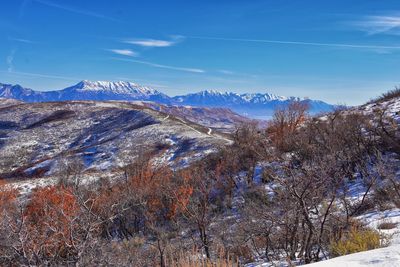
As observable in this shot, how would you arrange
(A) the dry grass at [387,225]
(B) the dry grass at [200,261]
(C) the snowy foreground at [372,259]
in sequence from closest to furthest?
(C) the snowy foreground at [372,259] → (B) the dry grass at [200,261] → (A) the dry grass at [387,225]

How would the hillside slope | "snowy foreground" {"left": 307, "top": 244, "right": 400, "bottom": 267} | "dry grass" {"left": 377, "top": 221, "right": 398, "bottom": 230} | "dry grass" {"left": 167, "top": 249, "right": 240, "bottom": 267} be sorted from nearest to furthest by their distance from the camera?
"snowy foreground" {"left": 307, "top": 244, "right": 400, "bottom": 267} → "dry grass" {"left": 167, "top": 249, "right": 240, "bottom": 267} → "dry grass" {"left": 377, "top": 221, "right": 398, "bottom": 230} → the hillside slope

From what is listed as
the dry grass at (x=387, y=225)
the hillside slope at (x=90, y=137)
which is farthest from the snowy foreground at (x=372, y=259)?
the hillside slope at (x=90, y=137)

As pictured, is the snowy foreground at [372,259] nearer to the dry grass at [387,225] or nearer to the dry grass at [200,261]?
the dry grass at [200,261]

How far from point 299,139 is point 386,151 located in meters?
6.82

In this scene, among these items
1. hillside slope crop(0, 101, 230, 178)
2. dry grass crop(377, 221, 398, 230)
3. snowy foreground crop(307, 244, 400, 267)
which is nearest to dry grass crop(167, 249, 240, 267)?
snowy foreground crop(307, 244, 400, 267)

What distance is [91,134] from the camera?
7562 centimetres

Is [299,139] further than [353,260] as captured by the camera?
Yes

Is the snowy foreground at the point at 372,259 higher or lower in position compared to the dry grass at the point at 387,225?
higher

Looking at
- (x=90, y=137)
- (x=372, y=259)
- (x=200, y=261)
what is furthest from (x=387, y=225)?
(x=90, y=137)

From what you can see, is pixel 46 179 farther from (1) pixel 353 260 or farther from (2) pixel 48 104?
(2) pixel 48 104

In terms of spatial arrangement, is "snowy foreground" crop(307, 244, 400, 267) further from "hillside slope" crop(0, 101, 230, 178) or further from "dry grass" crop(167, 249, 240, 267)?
"hillside slope" crop(0, 101, 230, 178)

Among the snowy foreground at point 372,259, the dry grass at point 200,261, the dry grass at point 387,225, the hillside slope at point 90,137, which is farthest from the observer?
the hillside slope at point 90,137

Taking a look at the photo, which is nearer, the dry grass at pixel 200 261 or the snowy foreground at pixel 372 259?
the snowy foreground at pixel 372 259

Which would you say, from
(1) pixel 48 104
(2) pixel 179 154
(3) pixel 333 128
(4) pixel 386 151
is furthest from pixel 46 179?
(1) pixel 48 104
